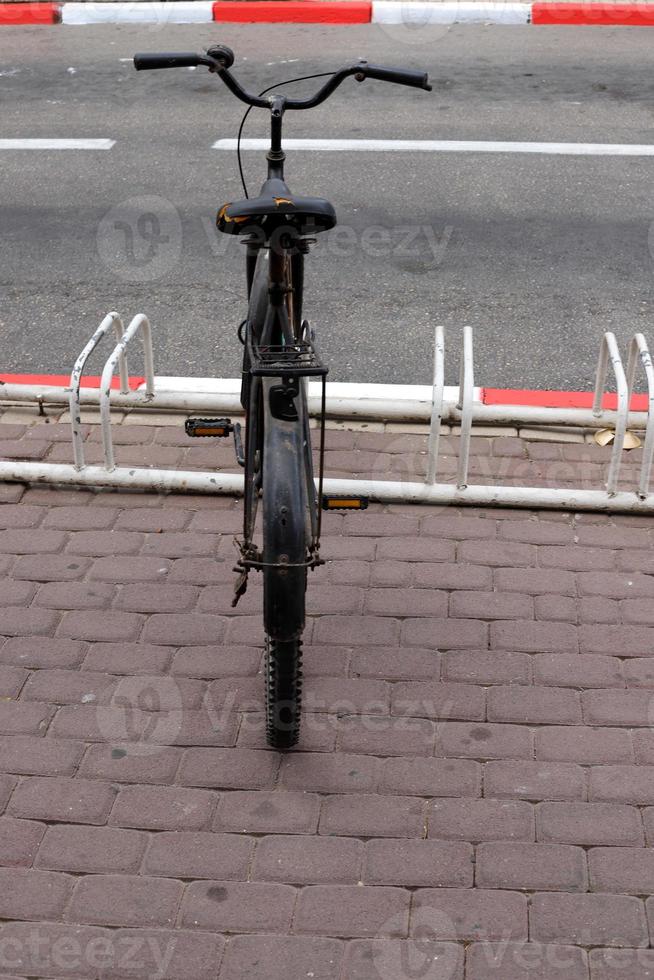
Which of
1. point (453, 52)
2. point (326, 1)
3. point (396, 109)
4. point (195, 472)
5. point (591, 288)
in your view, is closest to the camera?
point (195, 472)

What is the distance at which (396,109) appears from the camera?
1109 centimetres

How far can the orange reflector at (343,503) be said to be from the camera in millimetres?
4215

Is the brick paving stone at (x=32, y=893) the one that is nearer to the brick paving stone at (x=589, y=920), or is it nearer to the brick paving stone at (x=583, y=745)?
the brick paving stone at (x=589, y=920)

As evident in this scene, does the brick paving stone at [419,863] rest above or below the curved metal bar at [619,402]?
below

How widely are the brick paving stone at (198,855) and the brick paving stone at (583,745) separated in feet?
3.76

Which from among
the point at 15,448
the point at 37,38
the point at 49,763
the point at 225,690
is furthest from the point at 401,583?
the point at 37,38

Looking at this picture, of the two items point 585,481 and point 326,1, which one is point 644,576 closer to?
point 585,481

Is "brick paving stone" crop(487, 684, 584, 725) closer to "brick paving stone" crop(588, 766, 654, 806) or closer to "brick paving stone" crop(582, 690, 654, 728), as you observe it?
"brick paving stone" crop(582, 690, 654, 728)

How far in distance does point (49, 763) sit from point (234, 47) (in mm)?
10643

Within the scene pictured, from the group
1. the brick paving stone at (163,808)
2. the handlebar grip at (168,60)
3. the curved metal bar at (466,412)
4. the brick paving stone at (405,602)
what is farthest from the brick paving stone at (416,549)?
the handlebar grip at (168,60)

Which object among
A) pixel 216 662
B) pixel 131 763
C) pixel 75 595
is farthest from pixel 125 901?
pixel 75 595

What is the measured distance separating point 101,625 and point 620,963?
2420 millimetres

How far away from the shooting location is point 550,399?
654 centimetres

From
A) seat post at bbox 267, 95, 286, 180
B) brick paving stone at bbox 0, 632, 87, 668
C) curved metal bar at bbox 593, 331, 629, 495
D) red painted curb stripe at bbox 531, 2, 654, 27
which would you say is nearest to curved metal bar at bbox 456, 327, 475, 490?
curved metal bar at bbox 593, 331, 629, 495
